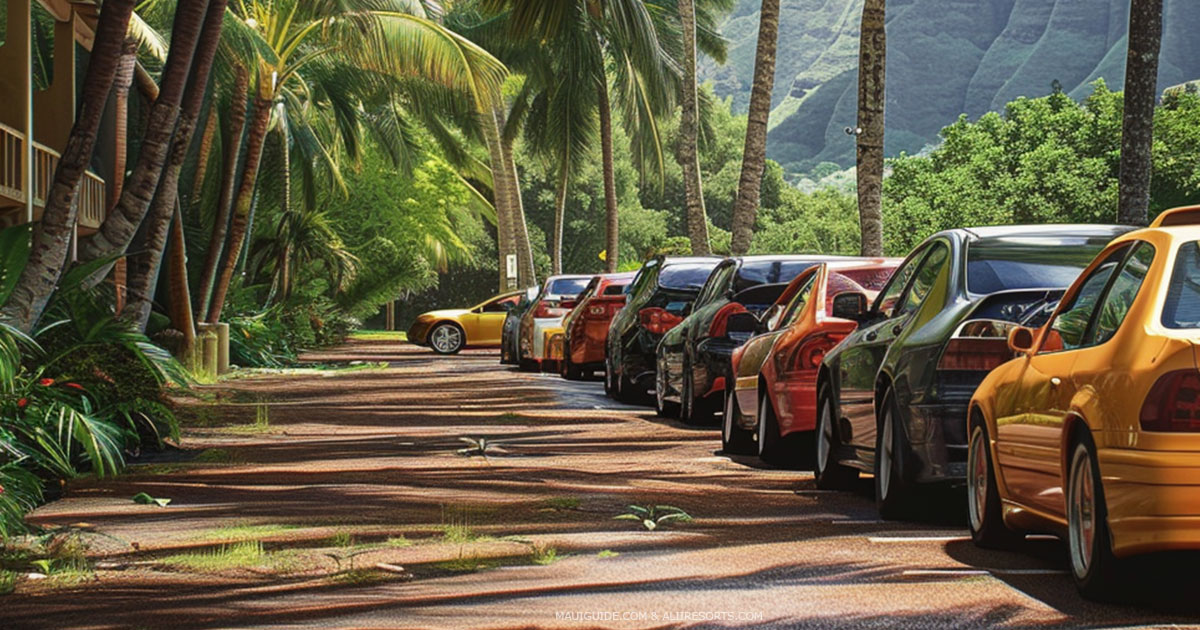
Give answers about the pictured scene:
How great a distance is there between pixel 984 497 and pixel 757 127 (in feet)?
77.0

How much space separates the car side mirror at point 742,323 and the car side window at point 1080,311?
23.1ft

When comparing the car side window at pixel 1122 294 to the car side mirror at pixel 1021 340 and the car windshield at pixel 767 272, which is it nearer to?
the car side mirror at pixel 1021 340

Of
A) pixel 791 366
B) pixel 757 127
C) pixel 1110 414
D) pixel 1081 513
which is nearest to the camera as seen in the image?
pixel 1110 414

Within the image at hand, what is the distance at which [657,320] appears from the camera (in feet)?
67.1

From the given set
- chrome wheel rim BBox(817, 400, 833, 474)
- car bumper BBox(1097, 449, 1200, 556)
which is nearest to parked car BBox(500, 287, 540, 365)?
chrome wheel rim BBox(817, 400, 833, 474)

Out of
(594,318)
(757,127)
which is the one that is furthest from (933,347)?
(757,127)

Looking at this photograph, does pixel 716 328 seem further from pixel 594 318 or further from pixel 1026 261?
pixel 594 318

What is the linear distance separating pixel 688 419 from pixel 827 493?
617 cm

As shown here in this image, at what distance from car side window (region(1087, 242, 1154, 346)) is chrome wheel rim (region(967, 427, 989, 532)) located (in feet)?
4.70

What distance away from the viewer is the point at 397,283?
54031mm

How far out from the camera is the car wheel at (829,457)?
11539mm

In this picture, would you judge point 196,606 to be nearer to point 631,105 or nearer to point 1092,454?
point 1092,454

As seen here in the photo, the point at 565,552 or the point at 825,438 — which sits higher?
the point at 825,438

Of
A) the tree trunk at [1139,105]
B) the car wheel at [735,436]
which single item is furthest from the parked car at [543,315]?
the car wheel at [735,436]
